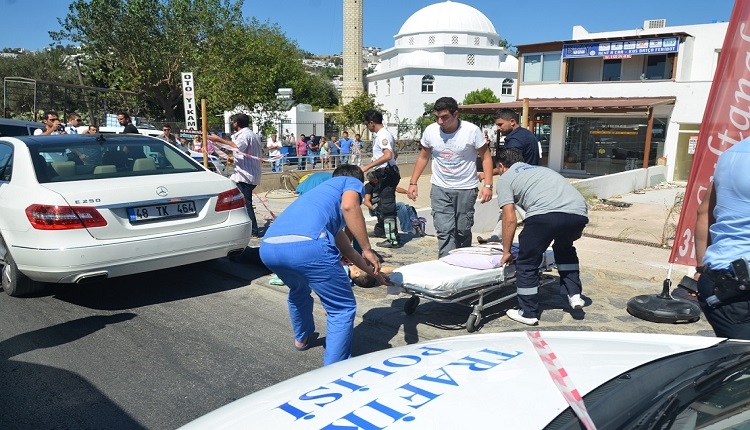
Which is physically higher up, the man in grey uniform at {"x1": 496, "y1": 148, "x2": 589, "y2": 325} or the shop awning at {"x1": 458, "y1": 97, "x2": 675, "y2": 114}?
the shop awning at {"x1": 458, "y1": 97, "x2": 675, "y2": 114}

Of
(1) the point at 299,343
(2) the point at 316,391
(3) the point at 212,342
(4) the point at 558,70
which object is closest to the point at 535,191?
(1) the point at 299,343

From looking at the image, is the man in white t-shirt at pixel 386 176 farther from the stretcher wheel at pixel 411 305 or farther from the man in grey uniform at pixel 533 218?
the man in grey uniform at pixel 533 218

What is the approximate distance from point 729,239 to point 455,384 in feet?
5.66

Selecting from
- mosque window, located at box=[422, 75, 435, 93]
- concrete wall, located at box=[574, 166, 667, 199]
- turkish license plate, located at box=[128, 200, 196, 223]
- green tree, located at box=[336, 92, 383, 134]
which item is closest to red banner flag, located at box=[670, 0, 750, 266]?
turkish license plate, located at box=[128, 200, 196, 223]

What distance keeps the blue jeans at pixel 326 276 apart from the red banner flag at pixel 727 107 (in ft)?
10.4

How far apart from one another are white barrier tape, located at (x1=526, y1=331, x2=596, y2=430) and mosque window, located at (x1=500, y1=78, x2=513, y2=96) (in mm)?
61412

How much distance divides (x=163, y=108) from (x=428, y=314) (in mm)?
42450

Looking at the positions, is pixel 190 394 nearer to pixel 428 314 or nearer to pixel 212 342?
pixel 212 342

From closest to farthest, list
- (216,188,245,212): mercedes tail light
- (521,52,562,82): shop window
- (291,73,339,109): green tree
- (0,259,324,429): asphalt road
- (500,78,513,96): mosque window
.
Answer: (0,259,324,429): asphalt road → (216,188,245,212): mercedes tail light → (521,52,562,82): shop window → (291,73,339,109): green tree → (500,78,513,96): mosque window

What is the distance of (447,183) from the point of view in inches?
232

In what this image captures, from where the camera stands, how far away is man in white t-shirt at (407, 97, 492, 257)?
5.75m

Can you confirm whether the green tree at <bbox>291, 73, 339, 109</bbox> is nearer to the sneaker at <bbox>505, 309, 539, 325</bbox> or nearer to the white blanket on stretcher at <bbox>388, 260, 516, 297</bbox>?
the white blanket on stretcher at <bbox>388, 260, 516, 297</bbox>

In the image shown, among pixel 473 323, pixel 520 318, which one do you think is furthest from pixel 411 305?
pixel 520 318

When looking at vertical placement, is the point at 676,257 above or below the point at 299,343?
above
